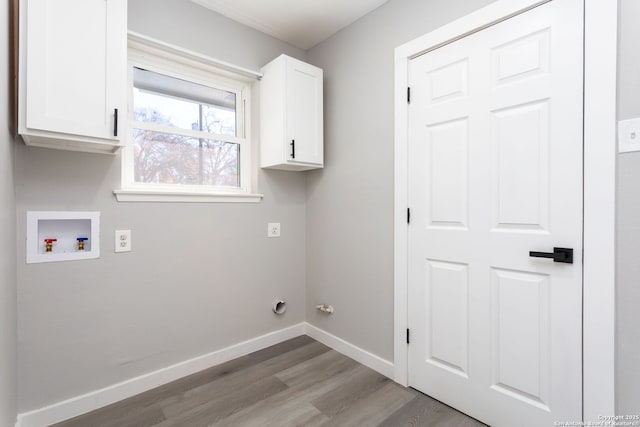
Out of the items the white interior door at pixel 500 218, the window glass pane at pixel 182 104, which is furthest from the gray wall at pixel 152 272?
the white interior door at pixel 500 218

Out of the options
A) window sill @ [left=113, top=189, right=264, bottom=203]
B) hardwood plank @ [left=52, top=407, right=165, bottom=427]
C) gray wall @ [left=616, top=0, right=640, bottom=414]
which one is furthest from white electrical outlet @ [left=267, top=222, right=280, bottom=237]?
gray wall @ [left=616, top=0, right=640, bottom=414]

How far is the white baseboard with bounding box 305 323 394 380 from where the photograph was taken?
2121 mm

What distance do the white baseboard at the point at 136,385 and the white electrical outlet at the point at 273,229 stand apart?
813 millimetres

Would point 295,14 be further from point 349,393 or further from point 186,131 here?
point 349,393

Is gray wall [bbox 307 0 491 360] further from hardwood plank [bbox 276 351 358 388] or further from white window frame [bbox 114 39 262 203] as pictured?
white window frame [bbox 114 39 262 203]

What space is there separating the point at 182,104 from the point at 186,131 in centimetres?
21

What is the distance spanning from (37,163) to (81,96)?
18.3 inches

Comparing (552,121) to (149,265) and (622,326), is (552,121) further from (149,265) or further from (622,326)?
(149,265)

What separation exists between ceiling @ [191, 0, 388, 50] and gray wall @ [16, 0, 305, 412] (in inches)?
3.5

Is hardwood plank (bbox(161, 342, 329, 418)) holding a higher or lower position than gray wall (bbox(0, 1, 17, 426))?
lower

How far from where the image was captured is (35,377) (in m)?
1.61

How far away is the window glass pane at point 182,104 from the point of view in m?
2.05

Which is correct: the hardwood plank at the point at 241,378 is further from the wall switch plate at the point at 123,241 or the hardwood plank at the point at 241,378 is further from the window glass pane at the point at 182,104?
the window glass pane at the point at 182,104

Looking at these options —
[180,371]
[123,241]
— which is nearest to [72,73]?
[123,241]
